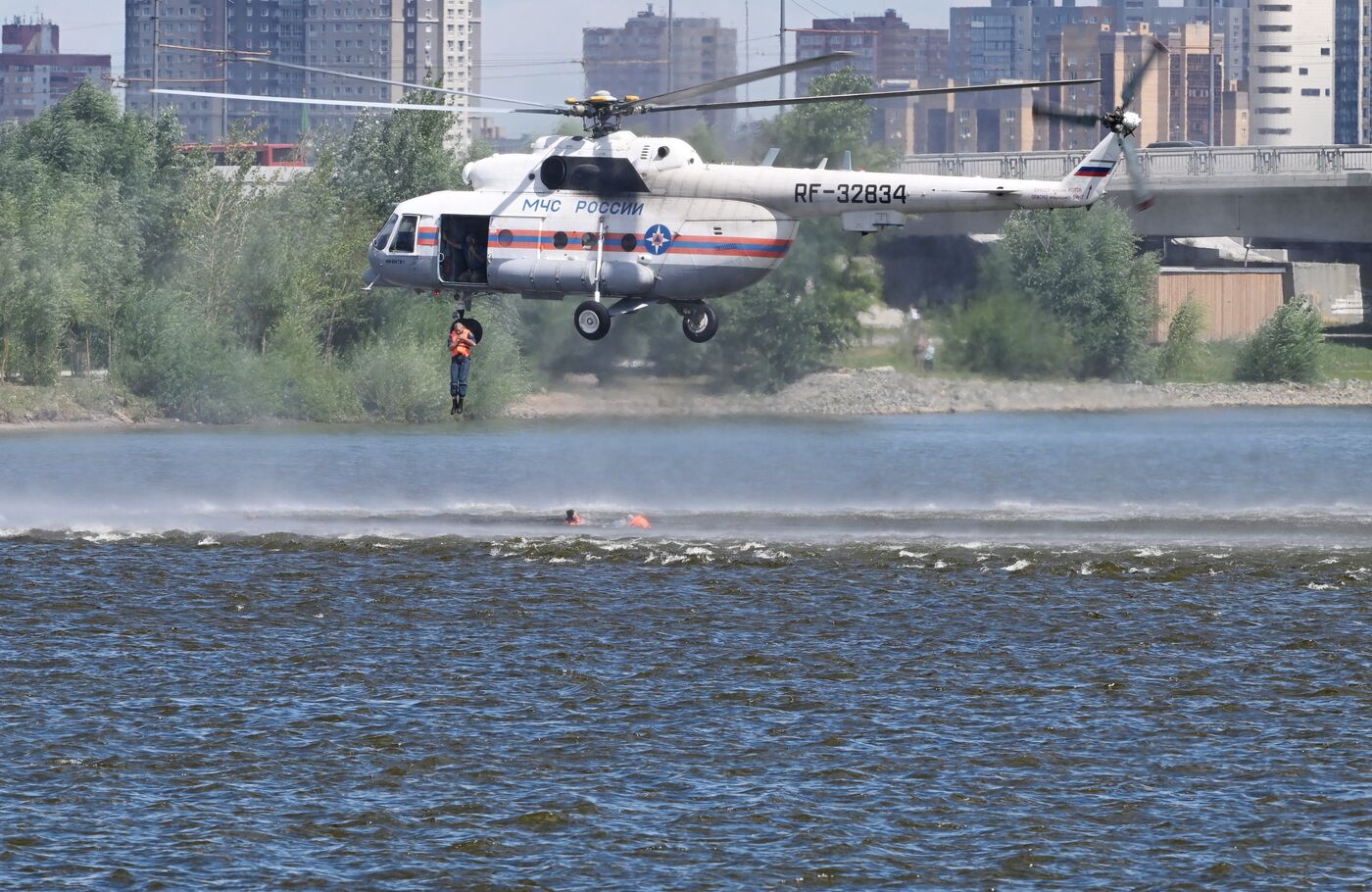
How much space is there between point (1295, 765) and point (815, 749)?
16.6 ft

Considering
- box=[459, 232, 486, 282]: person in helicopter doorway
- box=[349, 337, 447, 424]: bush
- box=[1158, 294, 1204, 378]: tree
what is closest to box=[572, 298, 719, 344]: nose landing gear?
box=[459, 232, 486, 282]: person in helicopter doorway

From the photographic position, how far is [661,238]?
3294 cm

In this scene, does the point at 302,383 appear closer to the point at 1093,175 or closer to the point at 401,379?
the point at 401,379

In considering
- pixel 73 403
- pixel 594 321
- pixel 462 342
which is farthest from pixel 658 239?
pixel 73 403

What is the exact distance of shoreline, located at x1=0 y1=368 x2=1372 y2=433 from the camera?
61.8 m

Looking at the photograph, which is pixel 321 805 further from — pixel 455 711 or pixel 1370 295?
pixel 1370 295

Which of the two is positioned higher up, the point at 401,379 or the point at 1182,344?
the point at 1182,344

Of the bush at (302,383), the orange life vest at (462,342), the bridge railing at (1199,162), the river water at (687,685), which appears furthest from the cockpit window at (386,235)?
the bridge railing at (1199,162)

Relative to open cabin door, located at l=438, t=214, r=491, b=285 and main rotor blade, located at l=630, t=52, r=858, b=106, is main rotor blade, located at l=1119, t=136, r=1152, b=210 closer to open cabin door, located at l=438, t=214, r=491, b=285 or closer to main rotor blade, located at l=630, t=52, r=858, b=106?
main rotor blade, located at l=630, t=52, r=858, b=106

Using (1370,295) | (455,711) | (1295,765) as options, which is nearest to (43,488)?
(455,711)

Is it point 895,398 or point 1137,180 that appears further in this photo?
point 895,398

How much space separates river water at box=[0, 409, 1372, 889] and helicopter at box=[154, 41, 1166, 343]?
5137mm

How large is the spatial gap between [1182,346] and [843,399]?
1370cm

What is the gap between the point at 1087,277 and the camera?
219 ft
